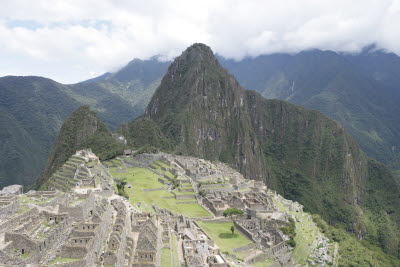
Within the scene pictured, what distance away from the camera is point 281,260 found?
3916 centimetres

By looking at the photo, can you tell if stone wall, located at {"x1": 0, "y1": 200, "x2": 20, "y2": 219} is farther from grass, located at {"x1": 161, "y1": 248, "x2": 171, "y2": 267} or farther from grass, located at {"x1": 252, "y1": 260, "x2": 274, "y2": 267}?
grass, located at {"x1": 252, "y1": 260, "x2": 274, "y2": 267}

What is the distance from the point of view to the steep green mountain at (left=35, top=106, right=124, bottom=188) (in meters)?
97.9

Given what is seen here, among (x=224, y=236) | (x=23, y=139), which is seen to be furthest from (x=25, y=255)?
(x=23, y=139)

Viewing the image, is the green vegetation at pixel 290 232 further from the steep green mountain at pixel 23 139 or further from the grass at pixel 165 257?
the steep green mountain at pixel 23 139

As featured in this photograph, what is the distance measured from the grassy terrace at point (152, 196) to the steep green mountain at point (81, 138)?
28.5m

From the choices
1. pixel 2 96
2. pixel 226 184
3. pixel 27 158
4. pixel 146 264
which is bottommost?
pixel 27 158

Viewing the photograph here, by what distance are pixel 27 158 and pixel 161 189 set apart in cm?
11302

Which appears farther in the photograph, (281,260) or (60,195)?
(281,260)

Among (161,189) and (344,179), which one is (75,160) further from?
(344,179)

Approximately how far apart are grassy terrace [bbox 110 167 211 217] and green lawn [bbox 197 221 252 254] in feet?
11.9

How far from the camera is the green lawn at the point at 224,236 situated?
125 ft

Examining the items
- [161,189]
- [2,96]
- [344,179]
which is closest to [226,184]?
[161,189]

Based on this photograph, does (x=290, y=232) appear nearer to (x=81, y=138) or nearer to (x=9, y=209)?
(x=9, y=209)

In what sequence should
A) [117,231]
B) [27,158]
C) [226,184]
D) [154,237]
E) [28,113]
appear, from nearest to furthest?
[117,231] → [154,237] → [226,184] → [27,158] → [28,113]
